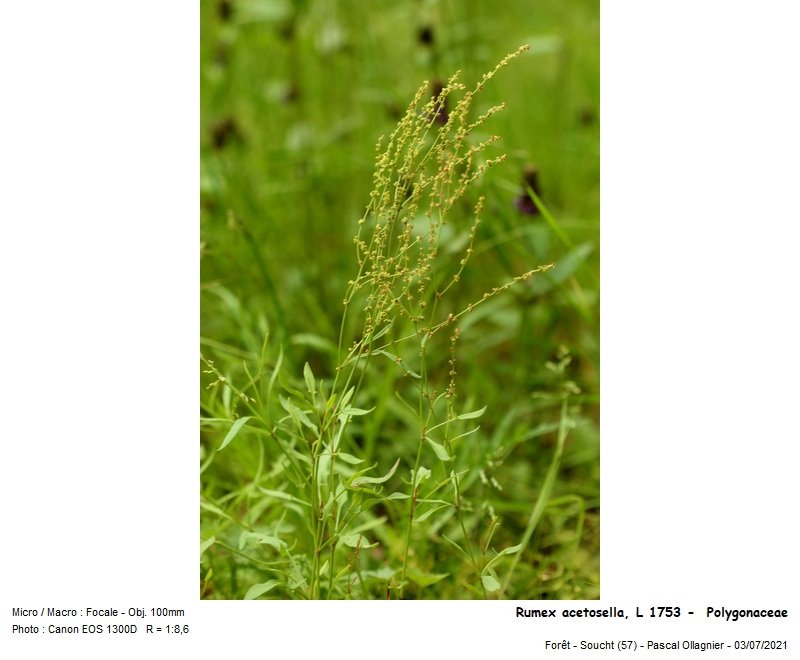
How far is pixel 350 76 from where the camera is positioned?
152 cm

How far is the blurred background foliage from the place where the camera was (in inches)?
40.1

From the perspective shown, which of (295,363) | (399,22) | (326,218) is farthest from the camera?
(399,22)

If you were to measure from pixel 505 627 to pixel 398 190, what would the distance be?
0.45 m

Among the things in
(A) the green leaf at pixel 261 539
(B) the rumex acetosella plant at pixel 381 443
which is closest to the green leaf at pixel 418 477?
(B) the rumex acetosella plant at pixel 381 443

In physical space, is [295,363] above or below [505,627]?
above

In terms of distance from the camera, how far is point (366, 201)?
4.53ft

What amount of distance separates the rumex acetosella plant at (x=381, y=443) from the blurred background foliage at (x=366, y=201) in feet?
0.10

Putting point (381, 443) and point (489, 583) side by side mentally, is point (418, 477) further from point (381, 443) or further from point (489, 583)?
point (381, 443)

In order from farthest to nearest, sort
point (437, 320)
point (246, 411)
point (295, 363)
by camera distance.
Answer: point (437, 320)
point (295, 363)
point (246, 411)

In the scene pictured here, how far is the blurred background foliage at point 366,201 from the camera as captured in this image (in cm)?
102

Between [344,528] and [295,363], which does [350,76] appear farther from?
[344,528]

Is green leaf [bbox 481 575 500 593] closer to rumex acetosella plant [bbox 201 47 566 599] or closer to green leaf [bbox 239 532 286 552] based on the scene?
rumex acetosella plant [bbox 201 47 566 599]
